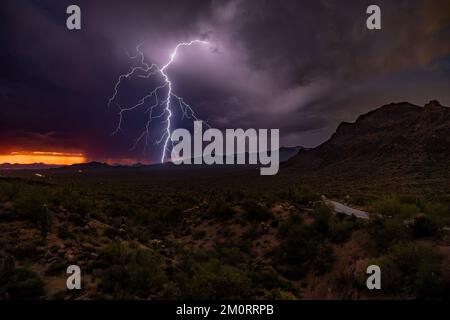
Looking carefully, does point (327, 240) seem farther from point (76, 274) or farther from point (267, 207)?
point (76, 274)

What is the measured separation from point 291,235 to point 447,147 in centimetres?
7540

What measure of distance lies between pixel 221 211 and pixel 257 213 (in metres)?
3.61

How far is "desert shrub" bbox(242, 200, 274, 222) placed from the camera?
2405cm

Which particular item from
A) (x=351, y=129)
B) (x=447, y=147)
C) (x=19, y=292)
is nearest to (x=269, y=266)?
(x=19, y=292)

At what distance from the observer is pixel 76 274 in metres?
10.9

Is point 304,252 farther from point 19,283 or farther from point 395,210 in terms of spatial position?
point 19,283

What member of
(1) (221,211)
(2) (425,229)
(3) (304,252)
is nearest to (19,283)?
(3) (304,252)

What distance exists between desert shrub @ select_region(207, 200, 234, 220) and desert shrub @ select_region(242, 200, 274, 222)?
1.76 meters

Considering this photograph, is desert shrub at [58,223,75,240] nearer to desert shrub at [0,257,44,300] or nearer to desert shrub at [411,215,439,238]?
desert shrub at [0,257,44,300]

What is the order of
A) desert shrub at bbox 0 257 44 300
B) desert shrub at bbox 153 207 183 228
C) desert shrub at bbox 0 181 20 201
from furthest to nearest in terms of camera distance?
desert shrub at bbox 153 207 183 228, desert shrub at bbox 0 181 20 201, desert shrub at bbox 0 257 44 300

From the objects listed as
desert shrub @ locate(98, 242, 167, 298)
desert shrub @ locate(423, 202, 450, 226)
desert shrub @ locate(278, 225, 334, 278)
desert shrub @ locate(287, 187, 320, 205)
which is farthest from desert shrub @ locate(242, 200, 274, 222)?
desert shrub @ locate(98, 242, 167, 298)

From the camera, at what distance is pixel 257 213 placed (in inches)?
961

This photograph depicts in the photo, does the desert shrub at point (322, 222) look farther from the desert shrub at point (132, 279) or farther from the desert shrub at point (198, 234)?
the desert shrub at point (132, 279)

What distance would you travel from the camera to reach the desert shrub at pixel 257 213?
24047 mm
